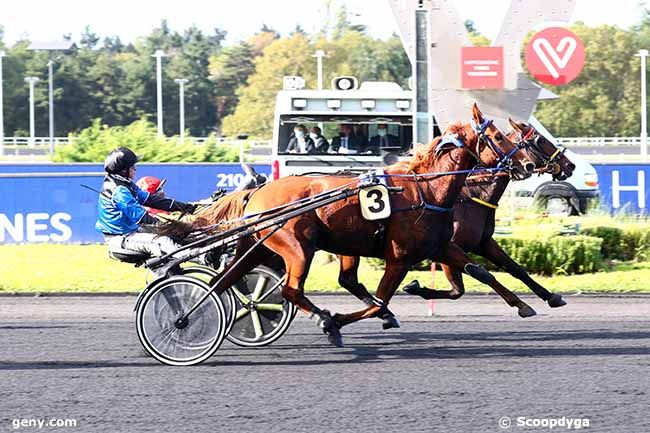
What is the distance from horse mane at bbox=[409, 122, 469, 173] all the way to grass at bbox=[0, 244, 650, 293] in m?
4.26

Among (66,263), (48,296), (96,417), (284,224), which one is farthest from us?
(66,263)

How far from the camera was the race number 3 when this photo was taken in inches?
340

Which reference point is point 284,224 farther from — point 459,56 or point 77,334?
point 459,56

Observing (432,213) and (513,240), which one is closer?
(432,213)

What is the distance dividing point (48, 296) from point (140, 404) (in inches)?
265

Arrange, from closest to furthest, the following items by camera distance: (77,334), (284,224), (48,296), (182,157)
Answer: (284,224) < (77,334) < (48,296) < (182,157)

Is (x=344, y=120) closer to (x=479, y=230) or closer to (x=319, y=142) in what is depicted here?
(x=319, y=142)

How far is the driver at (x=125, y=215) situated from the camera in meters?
8.82

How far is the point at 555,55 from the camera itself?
547 inches

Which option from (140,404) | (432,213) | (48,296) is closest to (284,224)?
→ (432,213)

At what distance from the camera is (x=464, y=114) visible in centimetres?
1445

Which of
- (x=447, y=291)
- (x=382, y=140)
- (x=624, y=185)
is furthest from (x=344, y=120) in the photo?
(x=447, y=291)

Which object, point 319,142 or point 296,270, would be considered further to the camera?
point 319,142

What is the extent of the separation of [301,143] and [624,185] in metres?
5.83
